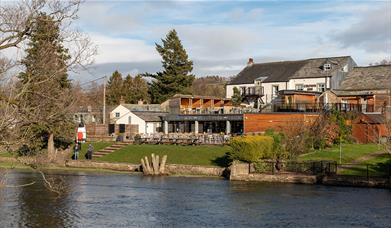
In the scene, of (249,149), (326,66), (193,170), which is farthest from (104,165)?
(326,66)

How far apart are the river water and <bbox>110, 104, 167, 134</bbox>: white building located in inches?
1329

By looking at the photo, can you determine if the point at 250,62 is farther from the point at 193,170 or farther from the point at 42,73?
the point at 42,73

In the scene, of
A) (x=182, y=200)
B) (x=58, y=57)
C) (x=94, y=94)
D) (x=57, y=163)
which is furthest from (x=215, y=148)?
(x=94, y=94)

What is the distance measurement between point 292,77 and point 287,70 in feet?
11.8

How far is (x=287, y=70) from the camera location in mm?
83562

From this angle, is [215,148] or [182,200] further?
[215,148]

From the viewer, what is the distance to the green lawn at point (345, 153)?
46.2 meters

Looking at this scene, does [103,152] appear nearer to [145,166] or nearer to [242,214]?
[145,166]

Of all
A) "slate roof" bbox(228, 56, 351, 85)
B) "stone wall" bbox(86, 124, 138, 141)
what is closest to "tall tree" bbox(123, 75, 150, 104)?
"slate roof" bbox(228, 56, 351, 85)

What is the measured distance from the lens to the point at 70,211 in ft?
93.5

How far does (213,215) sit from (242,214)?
1425 millimetres

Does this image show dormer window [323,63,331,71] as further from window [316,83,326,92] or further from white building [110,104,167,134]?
white building [110,104,167,134]

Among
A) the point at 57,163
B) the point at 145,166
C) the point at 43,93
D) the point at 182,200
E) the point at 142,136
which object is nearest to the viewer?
the point at 43,93

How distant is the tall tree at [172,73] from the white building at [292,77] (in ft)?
29.9
